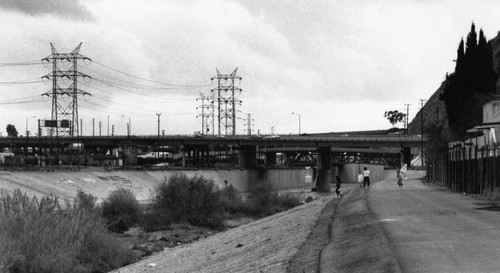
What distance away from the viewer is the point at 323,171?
15838 centimetres

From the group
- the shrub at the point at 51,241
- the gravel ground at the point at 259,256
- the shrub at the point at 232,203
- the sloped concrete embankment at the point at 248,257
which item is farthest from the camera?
the shrub at the point at 232,203

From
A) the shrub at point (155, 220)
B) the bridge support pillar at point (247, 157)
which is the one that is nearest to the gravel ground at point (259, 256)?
the shrub at point (155, 220)

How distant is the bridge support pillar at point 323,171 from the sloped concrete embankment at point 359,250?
125 metres

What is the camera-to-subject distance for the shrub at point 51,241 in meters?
29.0

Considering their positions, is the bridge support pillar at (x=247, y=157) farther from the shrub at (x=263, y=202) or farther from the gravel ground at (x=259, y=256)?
the gravel ground at (x=259, y=256)

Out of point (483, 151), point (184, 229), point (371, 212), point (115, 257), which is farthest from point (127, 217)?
point (371, 212)

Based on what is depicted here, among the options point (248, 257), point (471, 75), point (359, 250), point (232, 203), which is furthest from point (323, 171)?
point (359, 250)

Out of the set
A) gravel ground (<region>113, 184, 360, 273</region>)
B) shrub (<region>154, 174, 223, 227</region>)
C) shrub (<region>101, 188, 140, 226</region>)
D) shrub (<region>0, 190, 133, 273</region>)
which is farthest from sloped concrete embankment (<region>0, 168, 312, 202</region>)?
gravel ground (<region>113, 184, 360, 273</region>)

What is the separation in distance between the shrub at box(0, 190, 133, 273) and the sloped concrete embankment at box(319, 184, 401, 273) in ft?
37.3

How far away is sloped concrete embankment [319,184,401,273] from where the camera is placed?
15066 millimetres

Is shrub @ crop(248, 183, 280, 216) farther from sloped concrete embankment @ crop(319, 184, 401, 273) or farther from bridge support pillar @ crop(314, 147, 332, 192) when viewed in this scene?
bridge support pillar @ crop(314, 147, 332, 192)

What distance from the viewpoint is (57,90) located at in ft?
422

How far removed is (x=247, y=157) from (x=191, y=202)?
10404 centimetres

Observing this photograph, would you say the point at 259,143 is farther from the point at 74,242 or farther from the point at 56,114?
the point at 74,242
